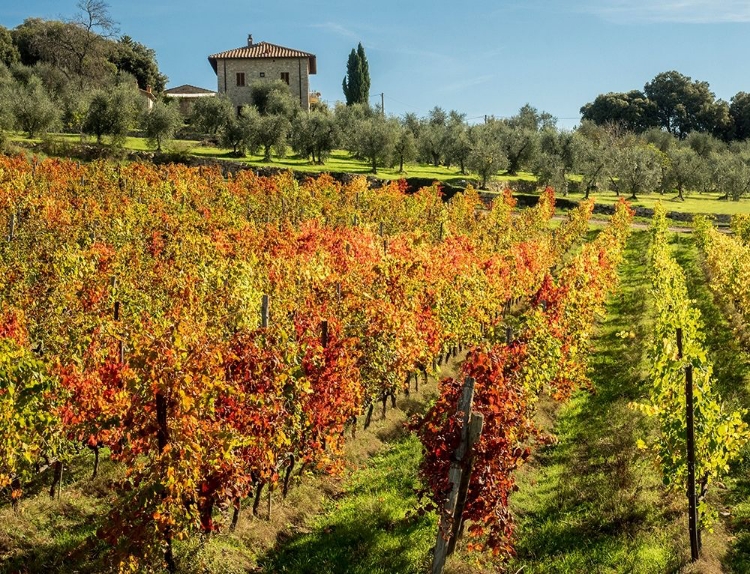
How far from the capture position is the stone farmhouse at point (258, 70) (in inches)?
2931

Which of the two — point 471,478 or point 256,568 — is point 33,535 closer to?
point 256,568

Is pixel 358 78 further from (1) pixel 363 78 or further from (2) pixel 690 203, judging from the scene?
(2) pixel 690 203

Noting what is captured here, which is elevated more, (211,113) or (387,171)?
(211,113)

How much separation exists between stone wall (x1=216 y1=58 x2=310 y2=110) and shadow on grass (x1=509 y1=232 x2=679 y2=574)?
65.2 m

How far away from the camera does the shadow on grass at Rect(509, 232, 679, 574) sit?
984 cm

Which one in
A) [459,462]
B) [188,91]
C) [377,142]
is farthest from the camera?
[188,91]

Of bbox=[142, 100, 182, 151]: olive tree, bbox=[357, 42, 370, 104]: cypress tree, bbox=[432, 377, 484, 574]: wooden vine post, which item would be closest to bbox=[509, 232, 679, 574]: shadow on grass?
bbox=[432, 377, 484, 574]: wooden vine post

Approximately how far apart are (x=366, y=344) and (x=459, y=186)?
41.5m

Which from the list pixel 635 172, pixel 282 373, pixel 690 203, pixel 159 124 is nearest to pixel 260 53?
pixel 159 124

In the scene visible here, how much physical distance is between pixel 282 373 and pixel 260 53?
241 ft

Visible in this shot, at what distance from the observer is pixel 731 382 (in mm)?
16734

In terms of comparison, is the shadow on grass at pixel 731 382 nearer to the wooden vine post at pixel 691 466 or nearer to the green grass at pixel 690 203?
the wooden vine post at pixel 691 466

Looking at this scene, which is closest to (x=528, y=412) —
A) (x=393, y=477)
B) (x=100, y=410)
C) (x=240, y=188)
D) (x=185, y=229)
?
(x=393, y=477)

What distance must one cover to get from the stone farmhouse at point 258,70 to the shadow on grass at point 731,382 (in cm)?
5532
